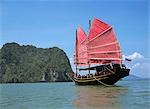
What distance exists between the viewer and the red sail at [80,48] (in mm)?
30562

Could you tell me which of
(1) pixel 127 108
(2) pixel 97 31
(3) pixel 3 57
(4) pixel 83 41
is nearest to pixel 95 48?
(2) pixel 97 31

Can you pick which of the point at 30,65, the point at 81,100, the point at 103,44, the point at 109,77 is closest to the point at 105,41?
the point at 103,44

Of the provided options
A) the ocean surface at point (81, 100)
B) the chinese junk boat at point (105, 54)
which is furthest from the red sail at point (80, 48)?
the ocean surface at point (81, 100)

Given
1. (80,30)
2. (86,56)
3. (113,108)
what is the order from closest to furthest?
1. (113,108)
2. (86,56)
3. (80,30)

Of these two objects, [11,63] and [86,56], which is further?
[11,63]

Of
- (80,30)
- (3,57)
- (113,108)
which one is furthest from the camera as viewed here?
(3,57)

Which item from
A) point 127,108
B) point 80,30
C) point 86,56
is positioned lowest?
point 127,108

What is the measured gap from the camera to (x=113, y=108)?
9.51 m

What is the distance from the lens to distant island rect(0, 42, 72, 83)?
8381cm

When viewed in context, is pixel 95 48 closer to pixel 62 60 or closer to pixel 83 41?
pixel 83 41

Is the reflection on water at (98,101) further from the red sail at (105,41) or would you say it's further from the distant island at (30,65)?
the distant island at (30,65)

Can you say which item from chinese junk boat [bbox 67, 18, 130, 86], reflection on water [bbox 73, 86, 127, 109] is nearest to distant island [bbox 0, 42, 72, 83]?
chinese junk boat [bbox 67, 18, 130, 86]

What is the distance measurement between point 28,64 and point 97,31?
205 feet

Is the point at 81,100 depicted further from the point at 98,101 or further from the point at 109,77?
the point at 109,77
